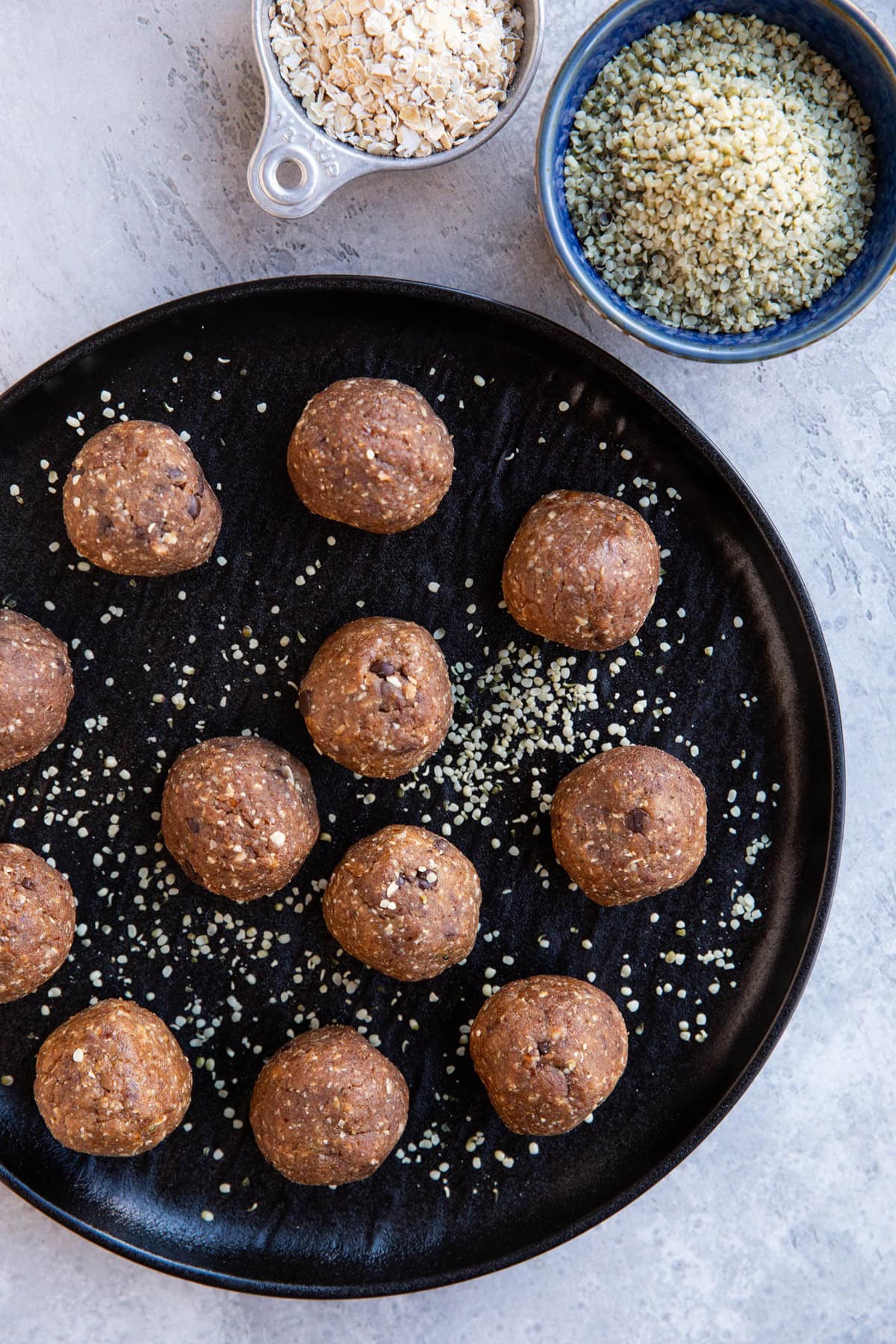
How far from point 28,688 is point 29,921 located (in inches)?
17.1

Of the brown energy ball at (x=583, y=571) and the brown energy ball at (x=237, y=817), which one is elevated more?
the brown energy ball at (x=583, y=571)

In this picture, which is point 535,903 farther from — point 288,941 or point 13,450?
point 13,450

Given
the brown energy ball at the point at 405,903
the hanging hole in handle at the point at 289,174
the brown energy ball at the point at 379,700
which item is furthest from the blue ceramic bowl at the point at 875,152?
the brown energy ball at the point at 405,903

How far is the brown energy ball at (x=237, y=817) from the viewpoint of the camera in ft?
6.15

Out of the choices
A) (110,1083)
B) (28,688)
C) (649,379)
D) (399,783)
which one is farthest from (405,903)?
(649,379)

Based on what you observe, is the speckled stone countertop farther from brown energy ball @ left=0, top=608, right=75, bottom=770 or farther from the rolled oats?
brown energy ball @ left=0, top=608, right=75, bottom=770

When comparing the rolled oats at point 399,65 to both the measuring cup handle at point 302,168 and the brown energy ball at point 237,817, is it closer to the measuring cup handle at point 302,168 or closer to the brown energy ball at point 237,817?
the measuring cup handle at point 302,168

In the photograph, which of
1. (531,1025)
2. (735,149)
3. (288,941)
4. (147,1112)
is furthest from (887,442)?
(147,1112)

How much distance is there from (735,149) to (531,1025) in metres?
1.63

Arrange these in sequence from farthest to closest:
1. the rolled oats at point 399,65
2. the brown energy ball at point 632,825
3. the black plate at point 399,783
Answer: the black plate at point 399,783 → the brown energy ball at point 632,825 → the rolled oats at point 399,65

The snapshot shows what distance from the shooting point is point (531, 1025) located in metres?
1.90

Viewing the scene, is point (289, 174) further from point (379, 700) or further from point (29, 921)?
point (29, 921)

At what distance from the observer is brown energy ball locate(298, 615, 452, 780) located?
1854 millimetres

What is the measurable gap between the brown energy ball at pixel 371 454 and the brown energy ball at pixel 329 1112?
1.03m
